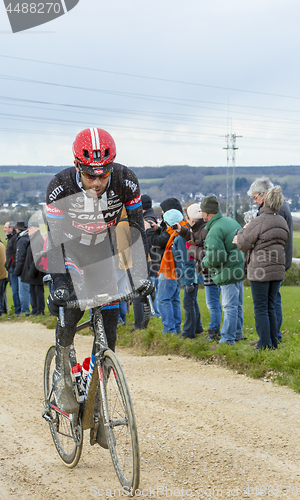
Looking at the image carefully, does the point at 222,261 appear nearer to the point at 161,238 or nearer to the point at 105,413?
the point at 161,238

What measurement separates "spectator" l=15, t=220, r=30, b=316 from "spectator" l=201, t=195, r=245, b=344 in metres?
7.00

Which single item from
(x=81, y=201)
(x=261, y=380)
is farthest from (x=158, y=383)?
(x=81, y=201)

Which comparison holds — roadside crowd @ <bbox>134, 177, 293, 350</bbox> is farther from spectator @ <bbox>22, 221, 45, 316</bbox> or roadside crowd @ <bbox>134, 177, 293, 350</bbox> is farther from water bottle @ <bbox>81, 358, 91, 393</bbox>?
spectator @ <bbox>22, 221, 45, 316</bbox>

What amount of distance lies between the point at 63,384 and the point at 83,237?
130 centimetres

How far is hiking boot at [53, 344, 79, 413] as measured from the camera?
4197 millimetres

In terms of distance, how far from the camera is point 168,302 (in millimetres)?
9203

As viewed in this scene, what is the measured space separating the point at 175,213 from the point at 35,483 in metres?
5.83

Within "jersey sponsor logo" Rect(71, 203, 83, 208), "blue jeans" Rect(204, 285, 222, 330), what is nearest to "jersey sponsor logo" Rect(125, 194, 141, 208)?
"jersey sponsor logo" Rect(71, 203, 83, 208)

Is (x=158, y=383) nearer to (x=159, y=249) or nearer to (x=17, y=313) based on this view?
(x=159, y=249)

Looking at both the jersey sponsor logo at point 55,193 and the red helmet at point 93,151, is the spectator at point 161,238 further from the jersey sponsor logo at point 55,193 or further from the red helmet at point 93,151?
the red helmet at point 93,151

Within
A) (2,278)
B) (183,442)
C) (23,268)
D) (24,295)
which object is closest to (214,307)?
(183,442)

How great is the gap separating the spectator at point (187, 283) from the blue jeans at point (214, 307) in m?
0.29

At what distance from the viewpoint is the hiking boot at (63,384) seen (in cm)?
420

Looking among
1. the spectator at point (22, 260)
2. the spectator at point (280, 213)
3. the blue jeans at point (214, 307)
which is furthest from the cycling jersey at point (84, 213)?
the spectator at point (22, 260)
